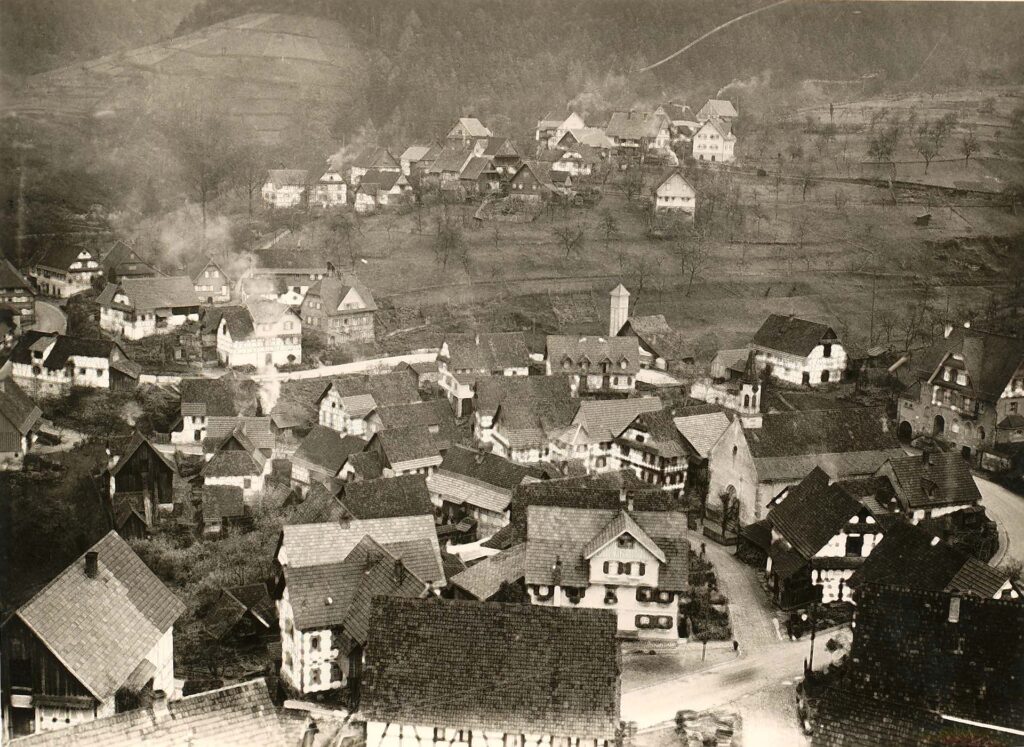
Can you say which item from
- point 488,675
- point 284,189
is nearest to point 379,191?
point 284,189

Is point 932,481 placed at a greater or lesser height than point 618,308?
lesser

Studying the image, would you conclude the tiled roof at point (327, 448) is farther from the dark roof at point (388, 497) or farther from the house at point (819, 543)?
the house at point (819, 543)

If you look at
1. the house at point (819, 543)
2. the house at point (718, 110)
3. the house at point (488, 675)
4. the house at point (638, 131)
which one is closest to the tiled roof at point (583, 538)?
the house at point (819, 543)

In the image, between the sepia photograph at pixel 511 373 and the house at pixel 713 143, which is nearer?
the sepia photograph at pixel 511 373

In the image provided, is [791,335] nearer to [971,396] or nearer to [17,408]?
[971,396]

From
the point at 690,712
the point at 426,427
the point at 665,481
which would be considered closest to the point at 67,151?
the point at 426,427

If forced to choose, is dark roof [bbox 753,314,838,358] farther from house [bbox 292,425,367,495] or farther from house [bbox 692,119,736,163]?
house [bbox 692,119,736,163]
